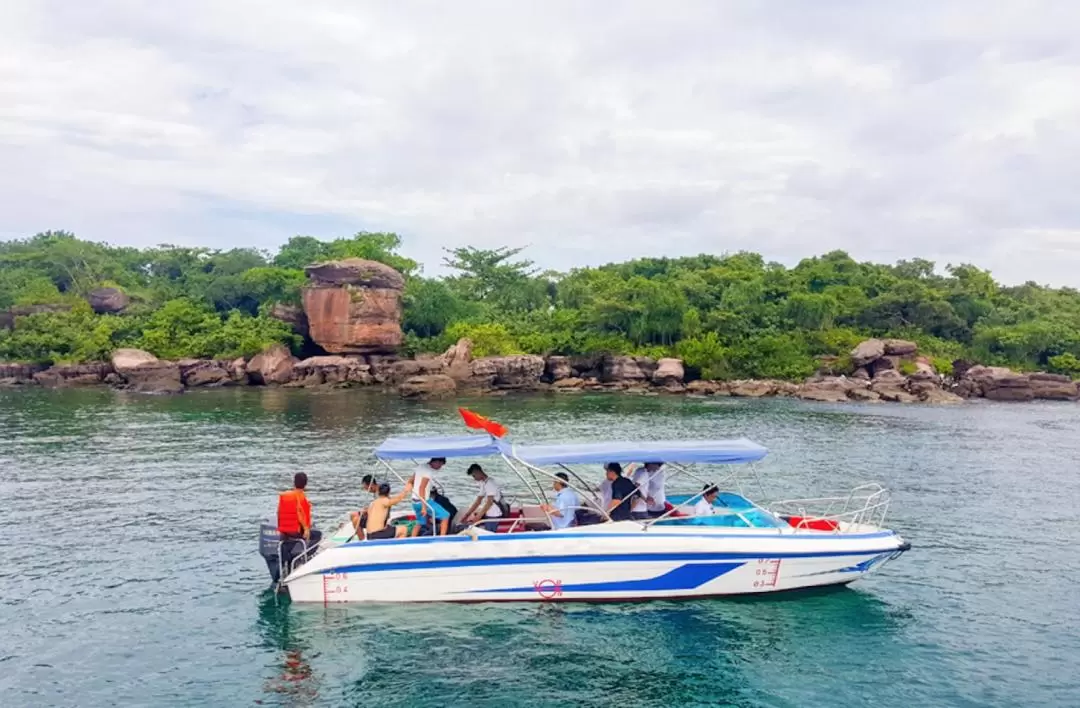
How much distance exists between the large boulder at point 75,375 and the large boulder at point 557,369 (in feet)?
107

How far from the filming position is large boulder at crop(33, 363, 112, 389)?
6038 cm

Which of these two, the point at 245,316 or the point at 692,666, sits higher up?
the point at 245,316

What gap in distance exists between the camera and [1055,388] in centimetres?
5884

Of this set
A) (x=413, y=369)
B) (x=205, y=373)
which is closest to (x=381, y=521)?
(x=413, y=369)

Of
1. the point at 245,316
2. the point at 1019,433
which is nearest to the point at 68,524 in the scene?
the point at 1019,433

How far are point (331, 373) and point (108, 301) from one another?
2713 centimetres

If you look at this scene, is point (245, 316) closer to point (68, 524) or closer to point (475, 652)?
point (68, 524)

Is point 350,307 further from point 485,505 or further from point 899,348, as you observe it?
point 485,505

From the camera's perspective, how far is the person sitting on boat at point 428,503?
1442 cm

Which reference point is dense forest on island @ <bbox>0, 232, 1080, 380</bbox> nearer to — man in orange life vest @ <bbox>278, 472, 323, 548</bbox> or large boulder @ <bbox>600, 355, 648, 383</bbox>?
large boulder @ <bbox>600, 355, 648, 383</bbox>

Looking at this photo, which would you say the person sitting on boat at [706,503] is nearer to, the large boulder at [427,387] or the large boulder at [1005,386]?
the large boulder at [427,387]

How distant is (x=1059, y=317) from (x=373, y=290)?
58.3 metres

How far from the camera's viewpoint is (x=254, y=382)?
62.1 meters

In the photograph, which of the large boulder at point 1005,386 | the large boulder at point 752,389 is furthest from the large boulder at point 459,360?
the large boulder at point 1005,386
